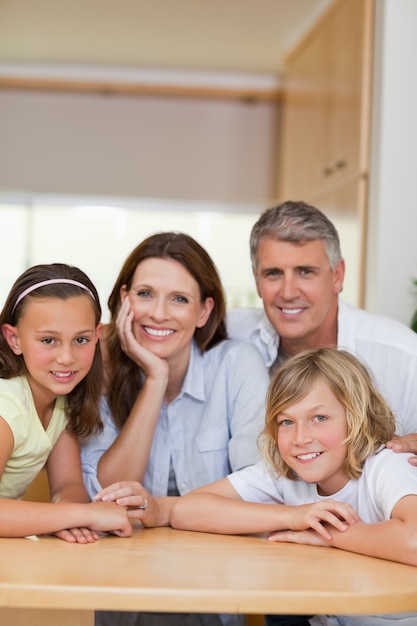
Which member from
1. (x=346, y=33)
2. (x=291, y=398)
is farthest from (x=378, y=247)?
(x=291, y=398)

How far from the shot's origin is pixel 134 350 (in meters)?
2.25

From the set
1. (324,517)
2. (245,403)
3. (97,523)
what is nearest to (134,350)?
(245,403)

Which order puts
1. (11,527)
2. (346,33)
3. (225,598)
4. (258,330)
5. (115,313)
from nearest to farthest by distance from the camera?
1. (225,598)
2. (11,527)
3. (115,313)
4. (258,330)
5. (346,33)

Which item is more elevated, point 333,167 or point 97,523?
point 333,167

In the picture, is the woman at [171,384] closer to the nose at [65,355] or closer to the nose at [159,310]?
the nose at [159,310]

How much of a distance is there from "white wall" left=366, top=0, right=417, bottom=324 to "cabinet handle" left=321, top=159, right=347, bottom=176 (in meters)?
0.56

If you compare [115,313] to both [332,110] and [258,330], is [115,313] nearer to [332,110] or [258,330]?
[258,330]

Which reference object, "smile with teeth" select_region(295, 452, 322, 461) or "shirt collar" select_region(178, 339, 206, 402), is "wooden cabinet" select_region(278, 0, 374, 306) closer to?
"shirt collar" select_region(178, 339, 206, 402)

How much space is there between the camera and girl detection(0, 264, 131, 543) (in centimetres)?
187

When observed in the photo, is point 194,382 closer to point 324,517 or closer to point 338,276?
point 338,276

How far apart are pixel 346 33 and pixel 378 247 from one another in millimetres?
1326

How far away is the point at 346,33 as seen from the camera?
Result: 4387 mm

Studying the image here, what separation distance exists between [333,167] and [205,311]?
7.80 ft

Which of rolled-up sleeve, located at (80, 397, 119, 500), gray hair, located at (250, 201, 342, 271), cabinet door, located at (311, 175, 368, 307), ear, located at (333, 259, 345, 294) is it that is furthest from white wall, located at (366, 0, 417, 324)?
rolled-up sleeve, located at (80, 397, 119, 500)
